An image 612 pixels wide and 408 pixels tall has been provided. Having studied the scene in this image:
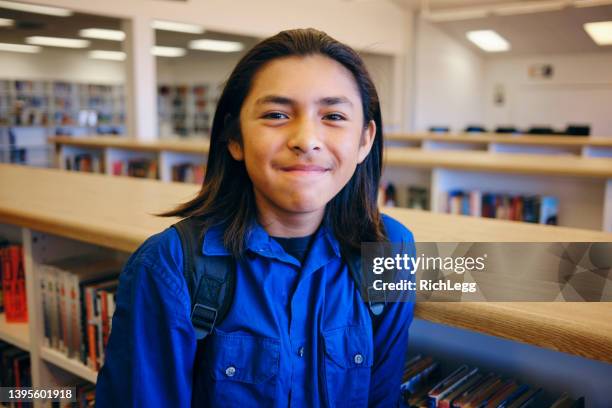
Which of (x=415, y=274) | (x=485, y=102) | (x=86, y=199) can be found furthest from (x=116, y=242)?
(x=485, y=102)

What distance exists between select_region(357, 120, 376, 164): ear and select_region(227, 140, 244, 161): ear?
8.1 inches

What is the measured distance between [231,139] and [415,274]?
0.38 metres

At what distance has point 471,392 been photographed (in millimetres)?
954

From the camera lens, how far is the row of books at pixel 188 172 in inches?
181

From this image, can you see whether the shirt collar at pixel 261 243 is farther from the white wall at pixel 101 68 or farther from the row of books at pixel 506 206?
the white wall at pixel 101 68

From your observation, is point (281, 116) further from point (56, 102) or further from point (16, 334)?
point (56, 102)

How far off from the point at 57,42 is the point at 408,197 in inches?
410

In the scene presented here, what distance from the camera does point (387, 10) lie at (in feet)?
34.2

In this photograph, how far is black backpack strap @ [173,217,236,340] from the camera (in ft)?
2.87

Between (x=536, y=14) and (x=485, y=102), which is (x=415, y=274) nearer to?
(x=536, y=14)

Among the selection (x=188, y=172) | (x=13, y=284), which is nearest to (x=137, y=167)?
(x=188, y=172)

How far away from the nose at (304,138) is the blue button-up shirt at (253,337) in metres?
0.16

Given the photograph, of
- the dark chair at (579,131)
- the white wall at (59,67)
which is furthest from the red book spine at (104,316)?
the white wall at (59,67)

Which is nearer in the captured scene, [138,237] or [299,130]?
[299,130]
